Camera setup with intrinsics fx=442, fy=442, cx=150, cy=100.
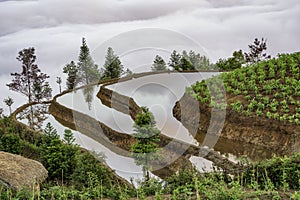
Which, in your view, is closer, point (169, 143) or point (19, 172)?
point (19, 172)

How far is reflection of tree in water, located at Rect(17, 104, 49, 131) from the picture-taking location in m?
16.7

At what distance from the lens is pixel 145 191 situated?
6.27 meters

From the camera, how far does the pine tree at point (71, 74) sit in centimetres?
2322

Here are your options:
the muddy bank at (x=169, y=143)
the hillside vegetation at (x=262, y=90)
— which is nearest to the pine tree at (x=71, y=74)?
the muddy bank at (x=169, y=143)

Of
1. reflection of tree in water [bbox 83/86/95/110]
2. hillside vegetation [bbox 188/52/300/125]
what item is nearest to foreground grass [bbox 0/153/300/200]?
hillside vegetation [bbox 188/52/300/125]

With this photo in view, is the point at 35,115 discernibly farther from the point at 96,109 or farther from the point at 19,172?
the point at 19,172

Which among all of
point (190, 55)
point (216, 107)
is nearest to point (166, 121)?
point (216, 107)

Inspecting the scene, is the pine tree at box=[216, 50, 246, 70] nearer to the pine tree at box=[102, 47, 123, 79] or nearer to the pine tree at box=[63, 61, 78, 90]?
the pine tree at box=[102, 47, 123, 79]

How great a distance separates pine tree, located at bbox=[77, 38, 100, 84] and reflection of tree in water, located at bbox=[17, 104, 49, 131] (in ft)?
10.2

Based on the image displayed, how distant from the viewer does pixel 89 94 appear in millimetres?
19781

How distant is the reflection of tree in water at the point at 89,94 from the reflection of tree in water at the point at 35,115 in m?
1.76

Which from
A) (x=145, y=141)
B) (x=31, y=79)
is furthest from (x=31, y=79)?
(x=145, y=141)

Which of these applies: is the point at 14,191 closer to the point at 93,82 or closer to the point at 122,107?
the point at 122,107

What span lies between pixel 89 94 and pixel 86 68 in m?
2.51
